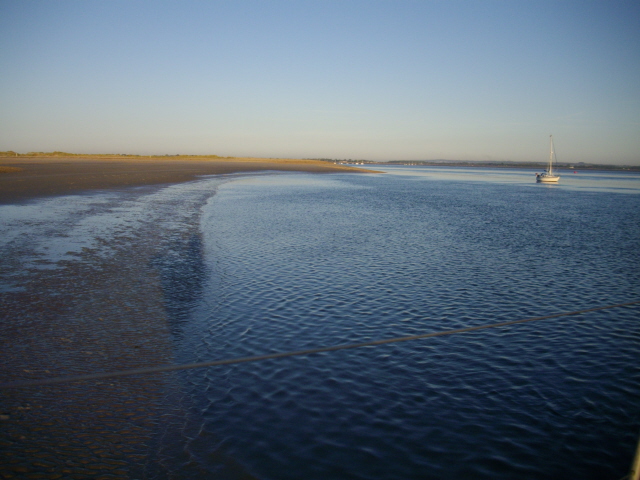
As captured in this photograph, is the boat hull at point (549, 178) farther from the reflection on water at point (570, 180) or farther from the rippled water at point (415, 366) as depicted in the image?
the rippled water at point (415, 366)

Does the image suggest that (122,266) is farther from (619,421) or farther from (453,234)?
(453,234)

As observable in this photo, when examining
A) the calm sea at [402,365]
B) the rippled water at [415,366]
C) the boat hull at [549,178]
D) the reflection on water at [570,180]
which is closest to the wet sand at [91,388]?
the calm sea at [402,365]

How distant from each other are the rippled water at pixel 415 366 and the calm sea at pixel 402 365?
0.03 m

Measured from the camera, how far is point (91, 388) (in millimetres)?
6270

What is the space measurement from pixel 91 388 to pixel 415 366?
5.02 meters

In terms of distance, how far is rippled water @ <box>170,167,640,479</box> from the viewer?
5234 millimetres

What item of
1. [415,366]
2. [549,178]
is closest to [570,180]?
[549,178]

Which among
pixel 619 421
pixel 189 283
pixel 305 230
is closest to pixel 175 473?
pixel 619 421

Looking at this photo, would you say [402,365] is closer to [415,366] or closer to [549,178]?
[415,366]

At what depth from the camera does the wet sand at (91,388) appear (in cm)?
476

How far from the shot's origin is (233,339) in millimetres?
8203

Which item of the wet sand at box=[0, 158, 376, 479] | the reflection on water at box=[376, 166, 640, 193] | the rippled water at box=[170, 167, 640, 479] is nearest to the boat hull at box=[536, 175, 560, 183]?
the reflection on water at box=[376, 166, 640, 193]

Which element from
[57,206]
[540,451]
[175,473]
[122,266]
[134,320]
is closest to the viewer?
[175,473]

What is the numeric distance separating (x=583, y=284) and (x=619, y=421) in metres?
7.98
